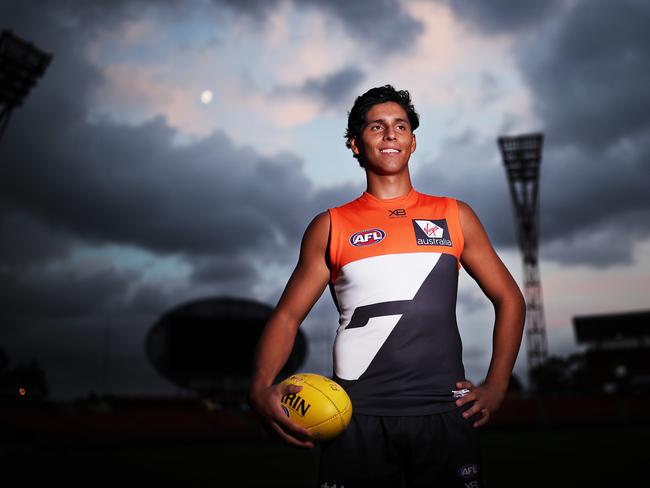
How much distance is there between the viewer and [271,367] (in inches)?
97.0

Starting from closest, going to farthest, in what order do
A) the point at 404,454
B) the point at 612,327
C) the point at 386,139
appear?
1. the point at 404,454
2. the point at 386,139
3. the point at 612,327

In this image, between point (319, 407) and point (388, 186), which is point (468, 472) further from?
point (388, 186)

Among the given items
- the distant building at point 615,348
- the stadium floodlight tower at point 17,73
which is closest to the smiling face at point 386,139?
the stadium floodlight tower at point 17,73

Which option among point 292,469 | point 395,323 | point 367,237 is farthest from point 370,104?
point 292,469

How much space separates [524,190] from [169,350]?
72.5 ft

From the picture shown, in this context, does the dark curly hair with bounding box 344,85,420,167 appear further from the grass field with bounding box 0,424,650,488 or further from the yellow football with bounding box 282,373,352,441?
the grass field with bounding box 0,424,650,488

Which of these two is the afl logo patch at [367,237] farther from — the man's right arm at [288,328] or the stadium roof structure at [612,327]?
the stadium roof structure at [612,327]

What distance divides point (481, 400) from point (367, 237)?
807 mm

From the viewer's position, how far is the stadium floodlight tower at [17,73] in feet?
66.7

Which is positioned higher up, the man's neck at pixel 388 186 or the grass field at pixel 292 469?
the man's neck at pixel 388 186

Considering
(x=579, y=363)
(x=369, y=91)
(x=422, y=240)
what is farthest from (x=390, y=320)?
(x=579, y=363)

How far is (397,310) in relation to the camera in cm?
247

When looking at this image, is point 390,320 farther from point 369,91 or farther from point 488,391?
point 369,91

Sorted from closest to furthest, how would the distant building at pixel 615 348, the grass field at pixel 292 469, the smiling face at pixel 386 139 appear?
the smiling face at pixel 386 139, the grass field at pixel 292 469, the distant building at pixel 615 348
